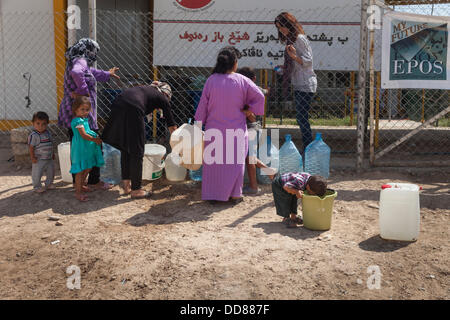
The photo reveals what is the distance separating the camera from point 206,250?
149 inches

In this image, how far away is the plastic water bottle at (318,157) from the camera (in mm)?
A: 5855

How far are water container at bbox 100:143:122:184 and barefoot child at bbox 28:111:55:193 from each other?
2.20 feet

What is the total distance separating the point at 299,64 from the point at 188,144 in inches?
83.0

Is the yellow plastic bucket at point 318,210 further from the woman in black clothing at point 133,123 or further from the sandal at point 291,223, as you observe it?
the woman in black clothing at point 133,123

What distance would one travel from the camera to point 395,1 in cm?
926

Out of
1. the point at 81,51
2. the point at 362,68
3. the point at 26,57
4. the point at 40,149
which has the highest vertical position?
the point at 26,57

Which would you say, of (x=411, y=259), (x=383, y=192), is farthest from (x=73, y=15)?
(x=411, y=259)

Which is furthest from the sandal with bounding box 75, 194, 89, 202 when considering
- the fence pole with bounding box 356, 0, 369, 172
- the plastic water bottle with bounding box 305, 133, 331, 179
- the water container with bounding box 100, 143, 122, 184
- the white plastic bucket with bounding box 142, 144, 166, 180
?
the fence pole with bounding box 356, 0, 369, 172

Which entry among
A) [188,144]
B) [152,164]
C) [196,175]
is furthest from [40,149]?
[196,175]

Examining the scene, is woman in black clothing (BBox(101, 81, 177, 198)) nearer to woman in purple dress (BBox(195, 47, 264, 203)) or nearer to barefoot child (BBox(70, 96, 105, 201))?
barefoot child (BBox(70, 96, 105, 201))

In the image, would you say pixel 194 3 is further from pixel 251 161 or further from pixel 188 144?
pixel 188 144

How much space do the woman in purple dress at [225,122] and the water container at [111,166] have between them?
1.38 m

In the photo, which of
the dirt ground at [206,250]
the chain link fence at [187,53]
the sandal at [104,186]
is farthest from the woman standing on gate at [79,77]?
the chain link fence at [187,53]
